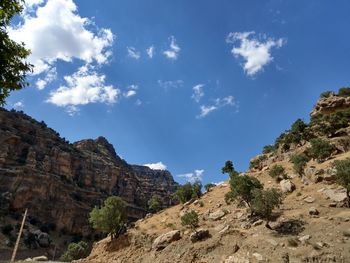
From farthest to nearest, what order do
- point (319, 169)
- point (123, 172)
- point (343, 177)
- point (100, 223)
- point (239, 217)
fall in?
point (123, 172) → point (100, 223) → point (319, 169) → point (239, 217) → point (343, 177)

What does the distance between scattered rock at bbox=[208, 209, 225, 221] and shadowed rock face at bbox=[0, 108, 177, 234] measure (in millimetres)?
88460

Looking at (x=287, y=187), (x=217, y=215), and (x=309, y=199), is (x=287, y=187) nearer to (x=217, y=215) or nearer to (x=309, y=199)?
(x=309, y=199)

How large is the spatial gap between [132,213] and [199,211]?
9954cm

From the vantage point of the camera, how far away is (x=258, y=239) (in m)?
32.4

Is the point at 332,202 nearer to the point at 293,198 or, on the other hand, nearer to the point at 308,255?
the point at 293,198

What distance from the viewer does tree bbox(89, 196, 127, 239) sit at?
50.4 m

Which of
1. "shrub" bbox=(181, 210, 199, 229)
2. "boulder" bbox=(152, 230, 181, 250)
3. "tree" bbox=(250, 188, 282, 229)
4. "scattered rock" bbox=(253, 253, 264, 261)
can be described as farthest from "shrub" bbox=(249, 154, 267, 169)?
"scattered rock" bbox=(253, 253, 264, 261)

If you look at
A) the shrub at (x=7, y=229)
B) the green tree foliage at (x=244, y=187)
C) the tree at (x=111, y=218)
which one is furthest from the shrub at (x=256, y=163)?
the shrub at (x=7, y=229)

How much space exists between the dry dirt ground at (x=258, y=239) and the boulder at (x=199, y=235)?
2.39 ft

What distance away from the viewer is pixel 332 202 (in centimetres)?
3672

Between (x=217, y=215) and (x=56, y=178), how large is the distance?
10154cm

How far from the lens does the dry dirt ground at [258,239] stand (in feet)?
93.6

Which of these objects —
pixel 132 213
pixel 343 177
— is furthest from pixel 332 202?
pixel 132 213

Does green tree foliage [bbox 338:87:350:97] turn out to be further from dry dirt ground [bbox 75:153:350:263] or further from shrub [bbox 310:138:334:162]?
dry dirt ground [bbox 75:153:350:263]
